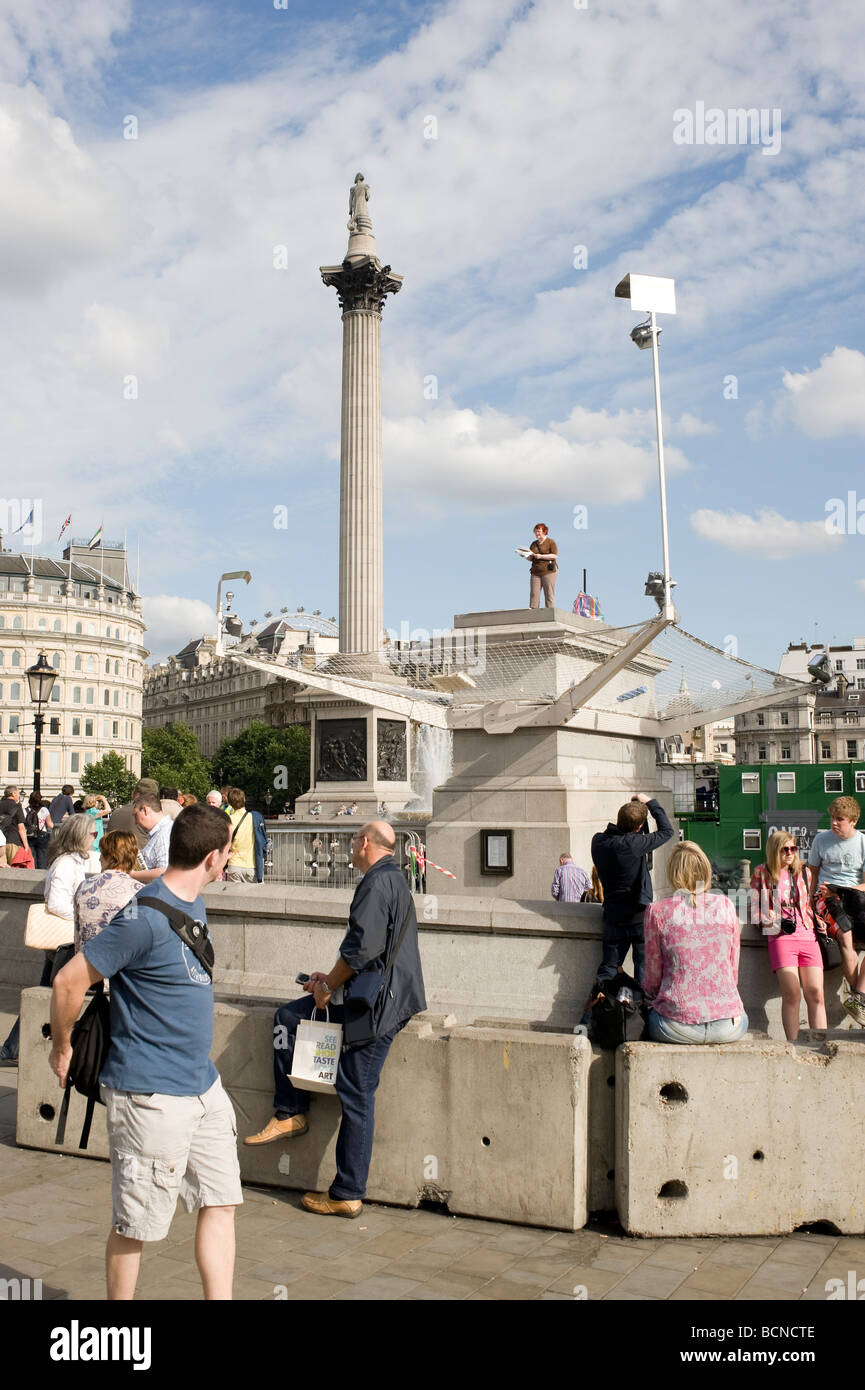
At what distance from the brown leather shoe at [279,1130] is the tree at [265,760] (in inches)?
3910

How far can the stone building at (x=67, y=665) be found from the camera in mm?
106875

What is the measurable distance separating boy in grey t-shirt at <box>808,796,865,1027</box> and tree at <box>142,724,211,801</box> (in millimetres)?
99518

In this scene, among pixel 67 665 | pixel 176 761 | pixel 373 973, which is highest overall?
pixel 67 665

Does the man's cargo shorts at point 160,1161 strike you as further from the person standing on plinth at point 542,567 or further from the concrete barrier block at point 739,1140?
the person standing on plinth at point 542,567

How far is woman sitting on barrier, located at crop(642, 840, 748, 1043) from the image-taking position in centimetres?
595

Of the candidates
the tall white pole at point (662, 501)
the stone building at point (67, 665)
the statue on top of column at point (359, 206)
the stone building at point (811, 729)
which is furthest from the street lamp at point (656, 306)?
the stone building at point (811, 729)

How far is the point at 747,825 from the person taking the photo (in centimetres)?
2819

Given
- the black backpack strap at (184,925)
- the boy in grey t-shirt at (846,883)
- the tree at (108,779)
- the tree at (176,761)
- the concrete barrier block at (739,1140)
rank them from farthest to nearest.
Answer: the tree at (176,761) → the tree at (108,779) → the boy in grey t-shirt at (846,883) → the concrete barrier block at (739,1140) → the black backpack strap at (184,925)

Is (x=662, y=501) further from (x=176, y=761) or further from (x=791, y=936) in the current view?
(x=176, y=761)

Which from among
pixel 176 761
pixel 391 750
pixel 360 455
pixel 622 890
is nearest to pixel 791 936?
pixel 622 890

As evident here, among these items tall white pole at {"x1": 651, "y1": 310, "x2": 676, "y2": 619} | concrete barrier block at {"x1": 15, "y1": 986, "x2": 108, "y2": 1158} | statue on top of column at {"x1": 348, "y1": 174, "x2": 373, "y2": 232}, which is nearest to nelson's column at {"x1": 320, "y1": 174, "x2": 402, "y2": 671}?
statue on top of column at {"x1": 348, "y1": 174, "x2": 373, "y2": 232}

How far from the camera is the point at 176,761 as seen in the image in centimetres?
11694

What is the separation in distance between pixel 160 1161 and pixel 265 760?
346 feet
